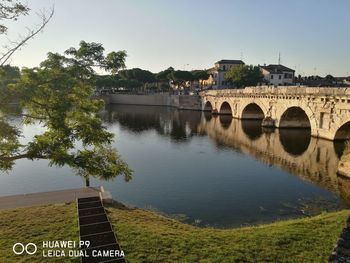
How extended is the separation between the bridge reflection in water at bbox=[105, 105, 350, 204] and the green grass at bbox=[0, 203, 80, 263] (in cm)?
2139

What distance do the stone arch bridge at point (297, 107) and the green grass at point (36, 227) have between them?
39811mm

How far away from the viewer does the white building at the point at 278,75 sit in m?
140

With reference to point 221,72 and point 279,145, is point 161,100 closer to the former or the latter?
point 221,72

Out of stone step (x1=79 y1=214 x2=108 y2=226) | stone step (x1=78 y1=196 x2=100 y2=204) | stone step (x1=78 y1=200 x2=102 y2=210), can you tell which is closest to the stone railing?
stone step (x1=78 y1=196 x2=100 y2=204)

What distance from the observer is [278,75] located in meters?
141

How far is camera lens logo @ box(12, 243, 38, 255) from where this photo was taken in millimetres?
13352

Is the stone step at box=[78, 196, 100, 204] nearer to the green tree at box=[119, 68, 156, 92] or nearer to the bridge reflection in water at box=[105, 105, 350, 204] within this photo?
the bridge reflection in water at box=[105, 105, 350, 204]

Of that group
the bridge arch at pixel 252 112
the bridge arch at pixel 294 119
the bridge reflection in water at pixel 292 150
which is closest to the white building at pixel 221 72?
the bridge arch at pixel 252 112

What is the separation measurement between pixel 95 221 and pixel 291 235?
30.2 feet

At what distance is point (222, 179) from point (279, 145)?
69.3 feet

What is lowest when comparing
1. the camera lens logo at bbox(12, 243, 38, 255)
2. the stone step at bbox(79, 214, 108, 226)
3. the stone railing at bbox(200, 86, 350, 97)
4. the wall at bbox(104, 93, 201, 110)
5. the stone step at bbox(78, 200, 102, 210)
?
the stone step at bbox(78, 200, 102, 210)

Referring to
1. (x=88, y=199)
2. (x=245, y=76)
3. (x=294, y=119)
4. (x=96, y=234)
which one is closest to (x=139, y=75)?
(x=245, y=76)

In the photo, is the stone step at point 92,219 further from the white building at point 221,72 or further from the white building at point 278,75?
the white building at point 221,72

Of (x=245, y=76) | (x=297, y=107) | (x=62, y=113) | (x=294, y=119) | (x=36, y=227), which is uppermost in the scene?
(x=245, y=76)
